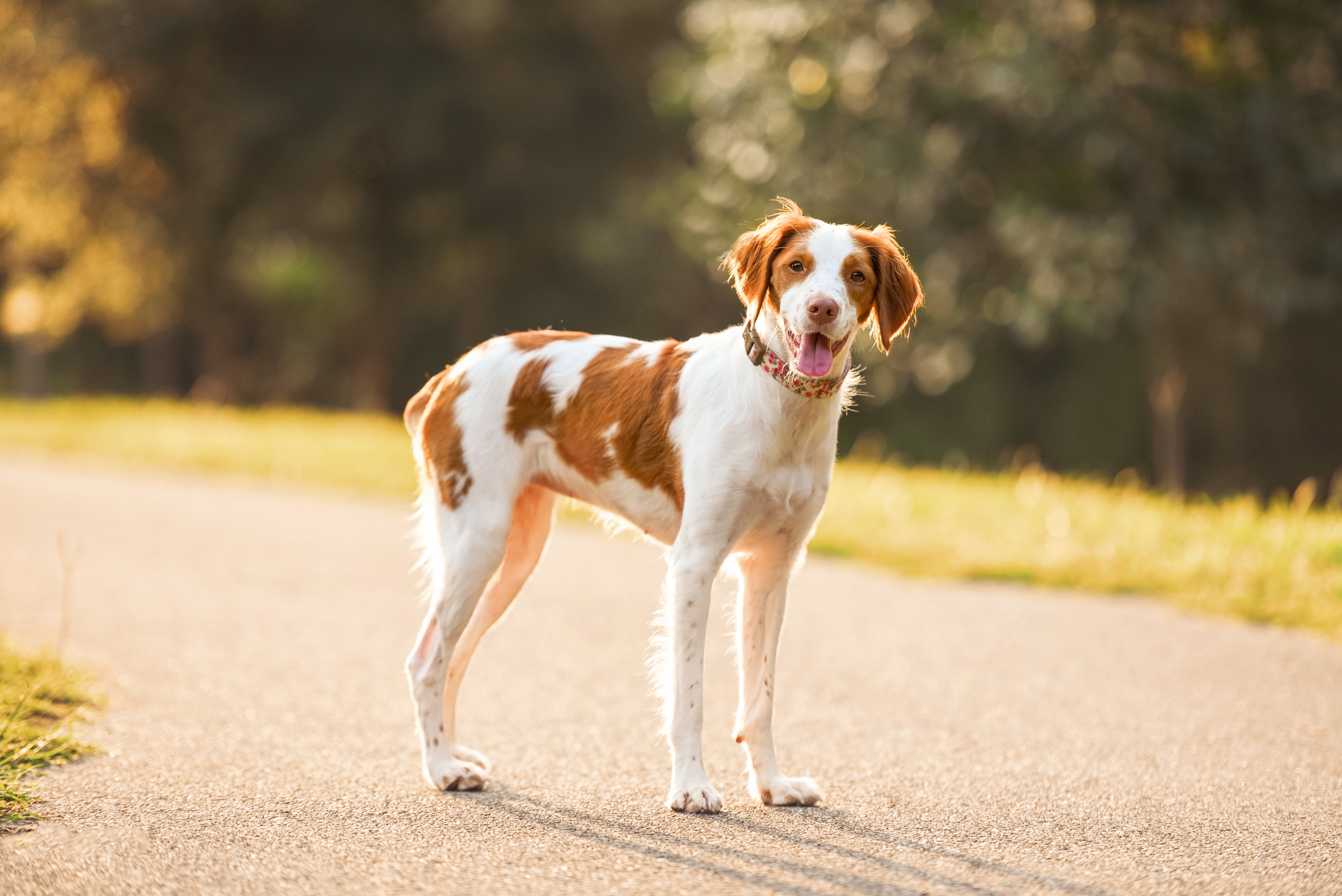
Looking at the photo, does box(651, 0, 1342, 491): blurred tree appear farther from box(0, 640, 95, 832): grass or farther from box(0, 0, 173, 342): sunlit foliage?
box(0, 0, 173, 342): sunlit foliage

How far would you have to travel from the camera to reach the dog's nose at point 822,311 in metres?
3.73

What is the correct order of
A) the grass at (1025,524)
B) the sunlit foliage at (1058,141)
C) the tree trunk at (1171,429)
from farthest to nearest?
the tree trunk at (1171,429) → the sunlit foliage at (1058,141) → the grass at (1025,524)

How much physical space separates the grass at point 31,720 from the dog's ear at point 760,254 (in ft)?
8.45

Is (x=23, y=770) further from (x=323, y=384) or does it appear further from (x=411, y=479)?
(x=323, y=384)

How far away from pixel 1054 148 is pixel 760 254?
11.4 m

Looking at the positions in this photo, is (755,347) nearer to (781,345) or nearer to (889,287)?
(781,345)

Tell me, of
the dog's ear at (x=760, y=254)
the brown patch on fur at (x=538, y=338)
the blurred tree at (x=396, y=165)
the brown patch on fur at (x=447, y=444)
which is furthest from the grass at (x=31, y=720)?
the blurred tree at (x=396, y=165)

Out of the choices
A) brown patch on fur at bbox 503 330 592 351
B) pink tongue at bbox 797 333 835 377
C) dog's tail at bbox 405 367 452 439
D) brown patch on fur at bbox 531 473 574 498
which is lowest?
brown patch on fur at bbox 531 473 574 498

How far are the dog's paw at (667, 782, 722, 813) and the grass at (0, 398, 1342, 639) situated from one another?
4203 mm

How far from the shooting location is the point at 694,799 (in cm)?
397

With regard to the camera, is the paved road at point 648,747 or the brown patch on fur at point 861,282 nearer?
the paved road at point 648,747

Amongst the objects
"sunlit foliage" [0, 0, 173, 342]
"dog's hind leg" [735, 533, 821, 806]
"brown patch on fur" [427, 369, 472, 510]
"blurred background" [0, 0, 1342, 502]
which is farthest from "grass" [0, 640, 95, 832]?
"sunlit foliage" [0, 0, 173, 342]

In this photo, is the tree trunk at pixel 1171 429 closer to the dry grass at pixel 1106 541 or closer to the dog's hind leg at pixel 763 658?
the dry grass at pixel 1106 541

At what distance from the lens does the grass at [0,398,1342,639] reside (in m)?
7.56
